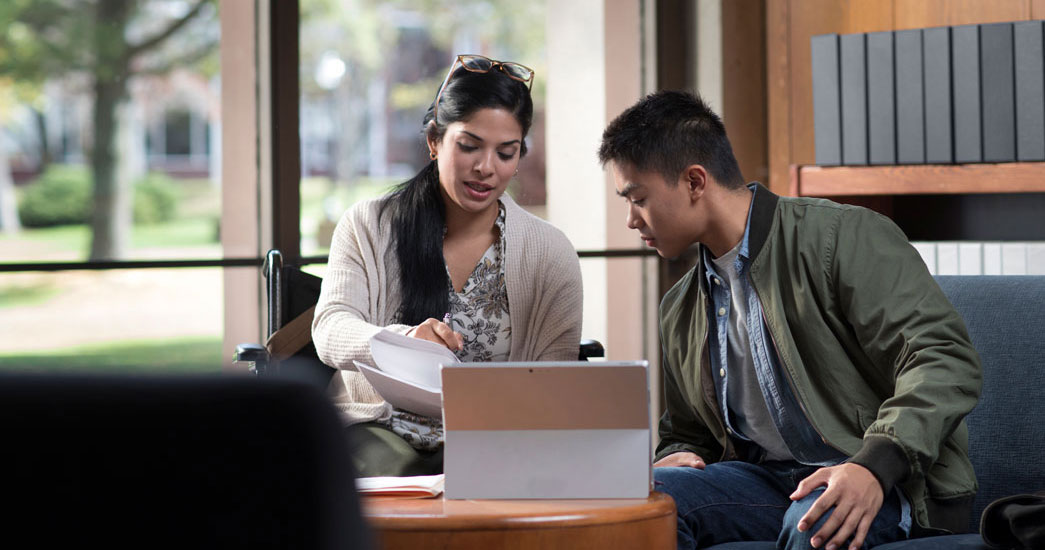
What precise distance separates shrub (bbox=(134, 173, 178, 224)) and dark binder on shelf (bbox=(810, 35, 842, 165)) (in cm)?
201

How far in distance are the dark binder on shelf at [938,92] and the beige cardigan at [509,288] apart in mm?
1262

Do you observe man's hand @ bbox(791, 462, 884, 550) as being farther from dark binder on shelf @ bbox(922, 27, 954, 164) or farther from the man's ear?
dark binder on shelf @ bbox(922, 27, 954, 164)

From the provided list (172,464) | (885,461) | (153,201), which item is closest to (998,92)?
(885,461)

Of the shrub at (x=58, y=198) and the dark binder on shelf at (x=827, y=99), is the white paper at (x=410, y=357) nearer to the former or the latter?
the dark binder on shelf at (x=827, y=99)

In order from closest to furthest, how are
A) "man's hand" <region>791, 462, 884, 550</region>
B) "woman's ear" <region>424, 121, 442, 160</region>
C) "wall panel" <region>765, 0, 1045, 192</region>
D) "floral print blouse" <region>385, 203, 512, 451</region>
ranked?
"man's hand" <region>791, 462, 884, 550</region> → "floral print blouse" <region>385, 203, 512, 451</region> → "woman's ear" <region>424, 121, 442, 160</region> → "wall panel" <region>765, 0, 1045, 192</region>

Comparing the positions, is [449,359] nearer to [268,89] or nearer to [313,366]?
[313,366]

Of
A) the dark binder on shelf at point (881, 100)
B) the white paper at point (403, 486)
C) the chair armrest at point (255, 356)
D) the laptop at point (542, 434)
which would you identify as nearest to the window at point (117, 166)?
the chair armrest at point (255, 356)

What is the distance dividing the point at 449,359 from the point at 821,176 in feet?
5.91

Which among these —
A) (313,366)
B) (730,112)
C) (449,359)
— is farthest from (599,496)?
(730,112)

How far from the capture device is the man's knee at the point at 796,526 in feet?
4.91

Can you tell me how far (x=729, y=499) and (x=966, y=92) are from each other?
1.60 meters

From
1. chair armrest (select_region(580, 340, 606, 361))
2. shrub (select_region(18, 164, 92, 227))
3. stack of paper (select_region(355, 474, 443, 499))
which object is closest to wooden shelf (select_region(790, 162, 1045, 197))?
chair armrest (select_region(580, 340, 606, 361))

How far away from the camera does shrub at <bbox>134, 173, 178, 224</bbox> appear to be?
334 centimetres

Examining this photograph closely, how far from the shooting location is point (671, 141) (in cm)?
189
